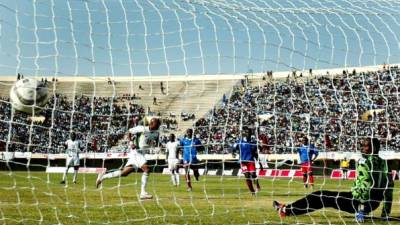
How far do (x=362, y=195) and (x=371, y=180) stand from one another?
27 cm

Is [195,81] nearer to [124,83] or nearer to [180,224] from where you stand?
[124,83]

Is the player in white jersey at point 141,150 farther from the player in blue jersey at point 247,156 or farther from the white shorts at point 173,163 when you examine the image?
the white shorts at point 173,163

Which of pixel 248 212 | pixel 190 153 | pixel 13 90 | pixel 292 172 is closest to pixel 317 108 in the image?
pixel 248 212

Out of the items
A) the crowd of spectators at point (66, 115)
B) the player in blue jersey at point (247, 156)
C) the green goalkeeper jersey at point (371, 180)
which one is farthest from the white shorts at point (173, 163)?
the green goalkeeper jersey at point (371, 180)

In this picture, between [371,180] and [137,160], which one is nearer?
[371,180]

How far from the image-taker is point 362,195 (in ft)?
32.7

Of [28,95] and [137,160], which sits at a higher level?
[28,95]

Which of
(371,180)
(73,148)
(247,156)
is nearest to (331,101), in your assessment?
(371,180)

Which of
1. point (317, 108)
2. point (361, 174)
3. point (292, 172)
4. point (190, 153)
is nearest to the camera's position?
point (361, 174)

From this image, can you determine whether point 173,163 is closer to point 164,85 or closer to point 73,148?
point 73,148

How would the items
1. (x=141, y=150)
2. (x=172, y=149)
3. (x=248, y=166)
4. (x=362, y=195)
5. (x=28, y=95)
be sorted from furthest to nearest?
1. (x=172, y=149)
2. (x=248, y=166)
3. (x=141, y=150)
4. (x=362, y=195)
5. (x=28, y=95)

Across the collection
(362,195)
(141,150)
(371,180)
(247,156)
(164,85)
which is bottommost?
(362,195)

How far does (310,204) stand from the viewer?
988cm

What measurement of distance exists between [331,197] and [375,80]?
273 cm
